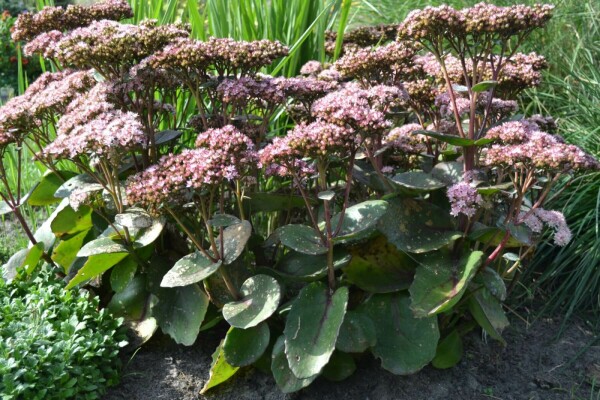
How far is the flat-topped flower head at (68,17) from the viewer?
9.45 feet

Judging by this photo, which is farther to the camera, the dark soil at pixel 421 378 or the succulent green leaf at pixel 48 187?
the succulent green leaf at pixel 48 187

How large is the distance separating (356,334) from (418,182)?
0.56 meters

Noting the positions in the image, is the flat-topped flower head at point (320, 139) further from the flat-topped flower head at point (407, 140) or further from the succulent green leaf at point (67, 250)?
the succulent green leaf at point (67, 250)

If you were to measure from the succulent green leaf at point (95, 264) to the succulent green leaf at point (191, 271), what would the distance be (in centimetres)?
34

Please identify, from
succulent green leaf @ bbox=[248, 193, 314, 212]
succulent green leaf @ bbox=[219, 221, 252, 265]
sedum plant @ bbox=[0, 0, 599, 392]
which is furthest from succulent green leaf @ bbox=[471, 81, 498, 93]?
succulent green leaf @ bbox=[219, 221, 252, 265]

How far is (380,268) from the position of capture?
7.93ft

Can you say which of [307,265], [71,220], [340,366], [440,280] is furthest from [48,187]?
[440,280]

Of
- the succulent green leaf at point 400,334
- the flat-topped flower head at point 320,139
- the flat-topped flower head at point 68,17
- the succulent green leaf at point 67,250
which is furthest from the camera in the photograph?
the flat-topped flower head at point 68,17

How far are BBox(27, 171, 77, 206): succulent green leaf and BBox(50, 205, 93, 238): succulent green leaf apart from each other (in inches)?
8.0

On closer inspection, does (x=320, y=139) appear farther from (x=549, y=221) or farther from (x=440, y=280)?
(x=549, y=221)

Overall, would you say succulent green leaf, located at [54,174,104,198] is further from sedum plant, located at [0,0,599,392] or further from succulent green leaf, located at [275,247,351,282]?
succulent green leaf, located at [275,247,351,282]

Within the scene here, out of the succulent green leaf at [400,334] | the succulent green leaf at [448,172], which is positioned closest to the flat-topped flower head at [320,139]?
the succulent green leaf at [448,172]

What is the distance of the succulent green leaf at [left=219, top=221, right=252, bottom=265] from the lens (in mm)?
2250

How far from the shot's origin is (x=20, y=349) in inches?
87.0
